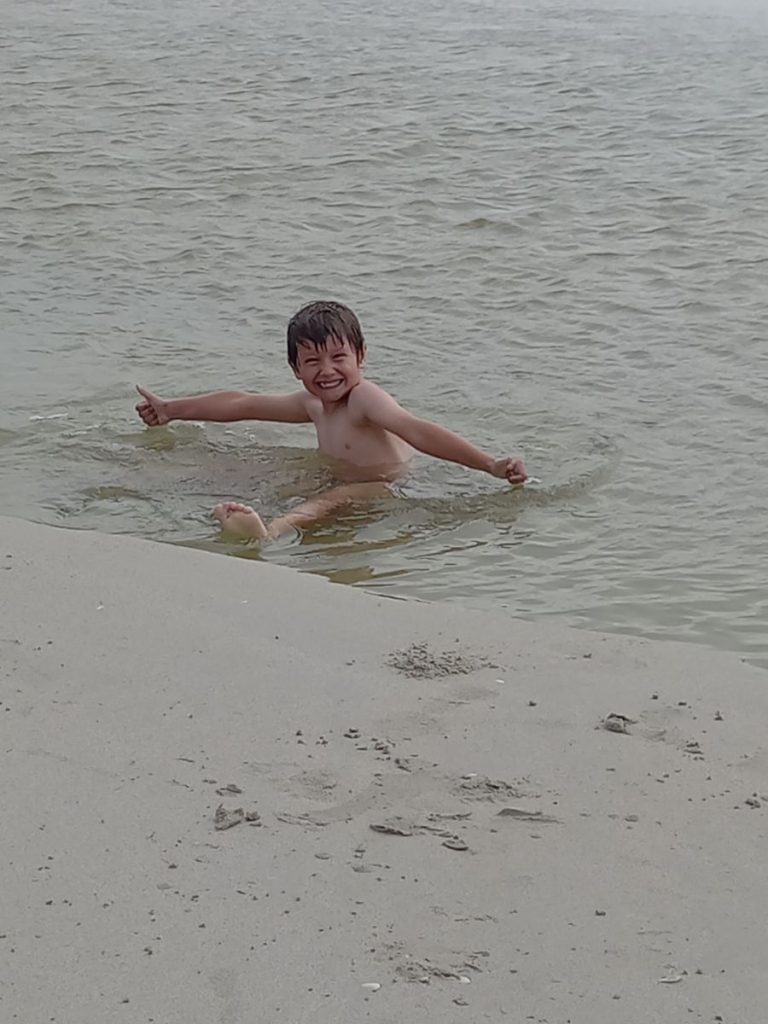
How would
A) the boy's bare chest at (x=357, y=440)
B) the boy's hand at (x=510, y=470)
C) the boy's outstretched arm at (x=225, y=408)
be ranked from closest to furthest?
the boy's hand at (x=510, y=470), the boy's bare chest at (x=357, y=440), the boy's outstretched arm at (x=225, y=408)

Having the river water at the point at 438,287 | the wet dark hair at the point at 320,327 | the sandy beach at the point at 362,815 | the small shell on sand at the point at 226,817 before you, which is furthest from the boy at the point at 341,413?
the small shell on sand at the point at 226,817

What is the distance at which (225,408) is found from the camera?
6578 millimetres

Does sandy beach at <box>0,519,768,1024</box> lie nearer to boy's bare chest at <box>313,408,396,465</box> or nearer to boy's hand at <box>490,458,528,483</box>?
boy's hand at <box>490,458,528,483</box>

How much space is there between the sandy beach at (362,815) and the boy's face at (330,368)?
2052mm

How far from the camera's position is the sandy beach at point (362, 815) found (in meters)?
2.60

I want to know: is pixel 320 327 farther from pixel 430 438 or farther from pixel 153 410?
pixel 153 410

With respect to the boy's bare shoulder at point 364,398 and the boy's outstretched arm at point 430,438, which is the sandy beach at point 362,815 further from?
the boy's bare shoulder at point 364,398

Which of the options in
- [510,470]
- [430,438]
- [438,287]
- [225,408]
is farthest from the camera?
[438,287]

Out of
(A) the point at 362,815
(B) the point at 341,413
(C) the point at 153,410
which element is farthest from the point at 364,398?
(A) the point at 362,815

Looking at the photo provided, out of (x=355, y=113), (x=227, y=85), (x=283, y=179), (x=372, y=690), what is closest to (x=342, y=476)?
(x=372, y=690)

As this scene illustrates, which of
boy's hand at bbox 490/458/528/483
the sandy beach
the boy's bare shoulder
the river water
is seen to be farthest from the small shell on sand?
the boy's bare shoulder

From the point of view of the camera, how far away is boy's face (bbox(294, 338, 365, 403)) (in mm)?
6328

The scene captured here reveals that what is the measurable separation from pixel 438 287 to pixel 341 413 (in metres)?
2.58

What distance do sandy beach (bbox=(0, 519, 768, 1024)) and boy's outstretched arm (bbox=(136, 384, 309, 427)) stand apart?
2.21m
